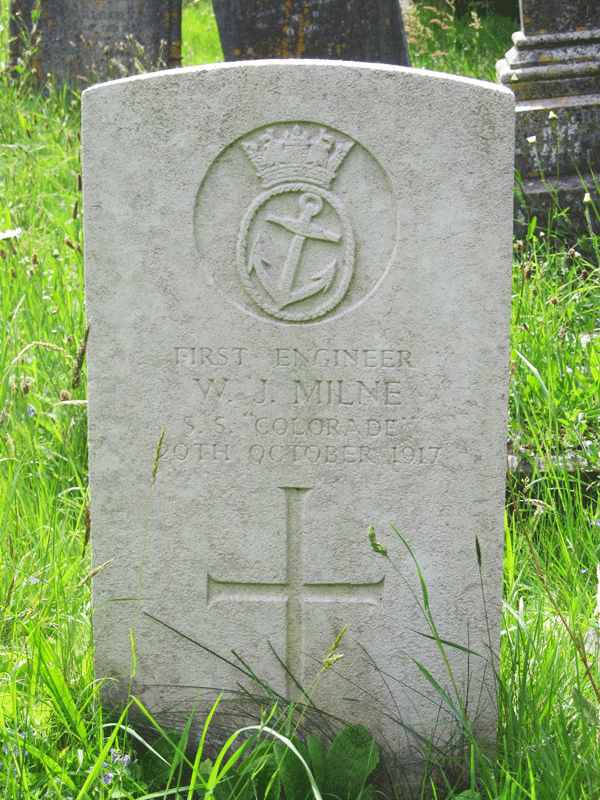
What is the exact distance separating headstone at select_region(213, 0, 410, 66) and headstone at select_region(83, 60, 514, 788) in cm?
338

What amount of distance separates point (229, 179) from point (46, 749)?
3.99 feet

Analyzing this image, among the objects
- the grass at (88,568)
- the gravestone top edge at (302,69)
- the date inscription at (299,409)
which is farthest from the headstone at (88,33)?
the date inscription at (299,409)

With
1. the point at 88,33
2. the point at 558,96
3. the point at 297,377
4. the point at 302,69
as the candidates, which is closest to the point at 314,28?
the point at 558,96

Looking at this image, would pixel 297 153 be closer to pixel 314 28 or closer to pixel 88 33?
pixel 314 28

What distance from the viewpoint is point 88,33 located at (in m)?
5.93

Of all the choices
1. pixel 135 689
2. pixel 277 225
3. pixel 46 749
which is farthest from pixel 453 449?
pixel 46 749

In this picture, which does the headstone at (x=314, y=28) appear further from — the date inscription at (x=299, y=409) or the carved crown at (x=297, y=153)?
the date inscription at (x=299, y=409)

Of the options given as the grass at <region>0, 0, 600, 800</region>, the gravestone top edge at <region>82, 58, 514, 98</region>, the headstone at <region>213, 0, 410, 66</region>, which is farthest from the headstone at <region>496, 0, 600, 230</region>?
the gravestone top edge at <region>82, 58, 514, 98</region>

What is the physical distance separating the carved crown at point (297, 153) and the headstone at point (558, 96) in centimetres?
255

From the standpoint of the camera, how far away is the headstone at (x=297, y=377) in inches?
67.7

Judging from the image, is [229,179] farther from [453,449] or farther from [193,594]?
Result: [193,594]

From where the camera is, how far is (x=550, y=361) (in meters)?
2.85

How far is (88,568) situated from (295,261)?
101cm

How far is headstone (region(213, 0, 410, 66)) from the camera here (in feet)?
15.7
